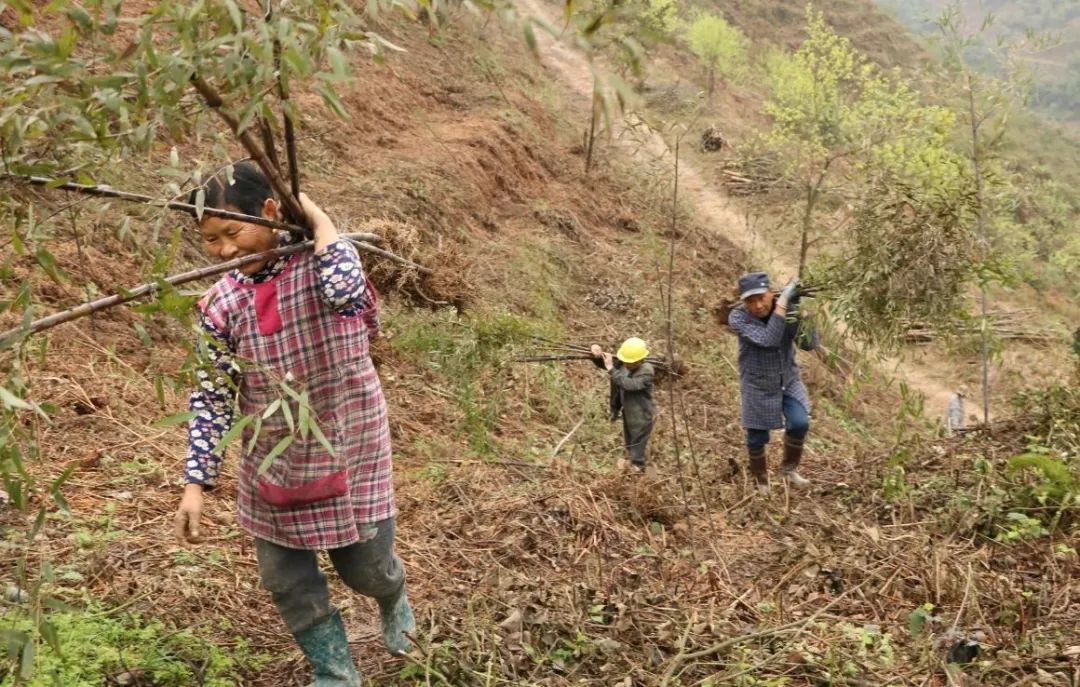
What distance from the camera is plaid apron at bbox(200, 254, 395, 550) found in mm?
2387

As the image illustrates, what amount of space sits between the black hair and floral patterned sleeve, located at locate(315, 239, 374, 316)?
0.21 meters

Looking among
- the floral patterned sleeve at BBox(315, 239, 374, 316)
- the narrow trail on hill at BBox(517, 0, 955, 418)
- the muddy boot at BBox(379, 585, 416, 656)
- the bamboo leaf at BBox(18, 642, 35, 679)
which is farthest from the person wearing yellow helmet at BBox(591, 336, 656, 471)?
the narrow trail on hill at BBox(517, 0, 955, 418)

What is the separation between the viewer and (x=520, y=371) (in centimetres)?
796

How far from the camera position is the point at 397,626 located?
9.34ft

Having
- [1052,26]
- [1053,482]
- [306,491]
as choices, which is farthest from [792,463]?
[1052,26]

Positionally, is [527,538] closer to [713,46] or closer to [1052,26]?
[713,46]

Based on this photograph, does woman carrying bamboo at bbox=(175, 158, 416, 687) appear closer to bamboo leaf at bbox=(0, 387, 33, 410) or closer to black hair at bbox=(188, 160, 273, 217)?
black hair at bbox=(188, 160, 273, 217)

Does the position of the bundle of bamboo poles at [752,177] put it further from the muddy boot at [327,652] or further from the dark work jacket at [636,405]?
the muddy boot at [327,652]

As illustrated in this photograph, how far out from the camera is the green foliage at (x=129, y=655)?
256 cm

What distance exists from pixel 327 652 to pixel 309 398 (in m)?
0.78

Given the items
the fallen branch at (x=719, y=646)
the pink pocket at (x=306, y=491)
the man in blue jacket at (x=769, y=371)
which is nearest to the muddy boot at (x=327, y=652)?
the pink pocket at (x=306, y=491)

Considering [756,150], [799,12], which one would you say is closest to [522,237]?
[756,150]

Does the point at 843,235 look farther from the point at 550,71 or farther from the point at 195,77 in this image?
the point at 550,71

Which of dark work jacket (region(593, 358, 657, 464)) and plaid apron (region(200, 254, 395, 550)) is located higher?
plaid apron (region(200, 254, 395, 550))
